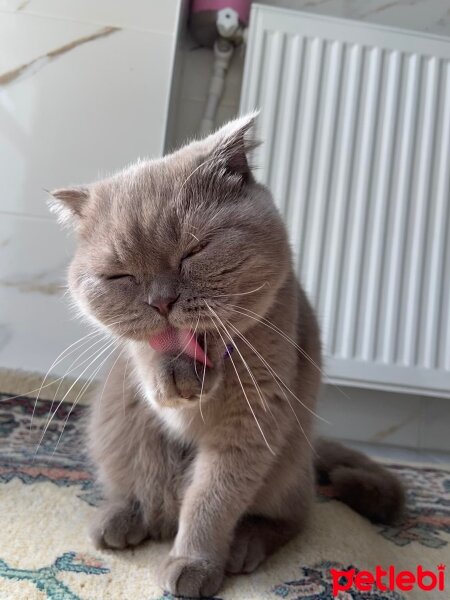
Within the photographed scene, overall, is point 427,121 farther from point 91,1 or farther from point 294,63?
point 91,1

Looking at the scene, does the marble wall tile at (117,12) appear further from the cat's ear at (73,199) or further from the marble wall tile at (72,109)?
the cat's ear at (73,199)

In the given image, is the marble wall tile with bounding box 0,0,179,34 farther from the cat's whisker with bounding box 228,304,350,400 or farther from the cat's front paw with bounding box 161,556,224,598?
the cat's front paw with bounding box 161,556,224,598

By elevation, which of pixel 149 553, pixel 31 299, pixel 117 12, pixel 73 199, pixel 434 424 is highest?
pixel 117 12

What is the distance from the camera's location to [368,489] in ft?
3.45

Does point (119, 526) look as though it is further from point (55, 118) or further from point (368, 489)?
point (55, 118)

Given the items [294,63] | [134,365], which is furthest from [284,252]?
[294,63]

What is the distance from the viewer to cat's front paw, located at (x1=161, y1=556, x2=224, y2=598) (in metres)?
0.70

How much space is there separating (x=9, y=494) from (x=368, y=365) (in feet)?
3.77

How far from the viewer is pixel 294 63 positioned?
1737mm

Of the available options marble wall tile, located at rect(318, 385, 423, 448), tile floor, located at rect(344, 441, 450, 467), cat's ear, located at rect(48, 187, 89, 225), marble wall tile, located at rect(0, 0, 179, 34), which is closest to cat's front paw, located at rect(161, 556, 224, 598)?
cat's ear, located at rect(48, 187, 89, 225)

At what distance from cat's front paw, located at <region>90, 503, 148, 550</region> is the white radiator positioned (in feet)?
3.27

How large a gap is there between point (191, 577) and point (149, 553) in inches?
5.5

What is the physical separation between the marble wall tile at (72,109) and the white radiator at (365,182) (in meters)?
0.35

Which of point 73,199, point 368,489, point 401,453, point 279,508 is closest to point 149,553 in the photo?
point 279,508
